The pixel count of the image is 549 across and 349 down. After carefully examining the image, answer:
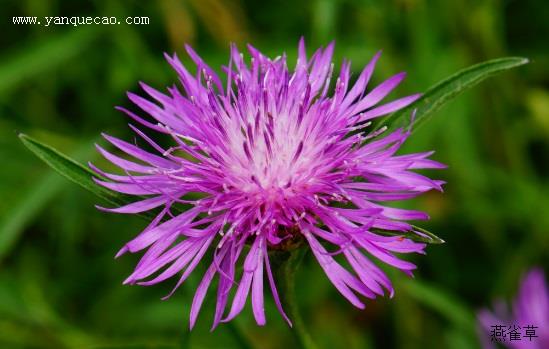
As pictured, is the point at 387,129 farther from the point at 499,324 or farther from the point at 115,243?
the point at 115,243

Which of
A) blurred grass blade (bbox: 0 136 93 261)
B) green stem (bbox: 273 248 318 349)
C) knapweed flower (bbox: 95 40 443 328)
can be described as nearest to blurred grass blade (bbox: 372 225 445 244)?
knapweed flower (bbox: 95 40 443 328)

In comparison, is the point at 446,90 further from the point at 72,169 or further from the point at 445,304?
the point at 445,304

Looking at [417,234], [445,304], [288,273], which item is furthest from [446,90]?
[445,304]

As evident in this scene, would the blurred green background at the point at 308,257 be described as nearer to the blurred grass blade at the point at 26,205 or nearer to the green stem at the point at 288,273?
the blurred grass blade at the point at 26,205

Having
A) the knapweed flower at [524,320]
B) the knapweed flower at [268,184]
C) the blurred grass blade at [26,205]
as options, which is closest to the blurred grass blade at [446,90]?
the knapweed flower at [268,184]

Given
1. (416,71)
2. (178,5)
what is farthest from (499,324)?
(178,5)

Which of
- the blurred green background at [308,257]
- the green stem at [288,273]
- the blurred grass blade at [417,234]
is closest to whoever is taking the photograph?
the blurred grass blade at [417,234]
